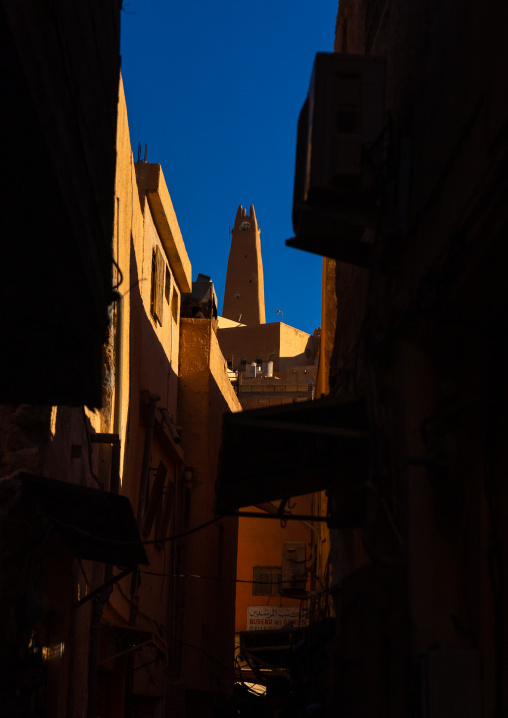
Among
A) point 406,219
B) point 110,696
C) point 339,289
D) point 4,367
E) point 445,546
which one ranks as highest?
point 339,289

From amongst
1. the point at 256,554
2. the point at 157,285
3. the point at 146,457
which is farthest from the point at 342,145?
the point at 256,554

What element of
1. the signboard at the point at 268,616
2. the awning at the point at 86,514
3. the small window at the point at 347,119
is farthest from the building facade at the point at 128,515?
the signboard at the point at 268,616

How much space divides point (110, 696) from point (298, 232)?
892 cm

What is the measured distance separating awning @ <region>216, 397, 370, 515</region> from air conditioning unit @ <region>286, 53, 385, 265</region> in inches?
46.1

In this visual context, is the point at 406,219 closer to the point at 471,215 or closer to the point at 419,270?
the point at 419,270

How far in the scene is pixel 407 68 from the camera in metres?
6.02

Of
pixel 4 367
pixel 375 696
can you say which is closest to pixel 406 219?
pixel 375 696

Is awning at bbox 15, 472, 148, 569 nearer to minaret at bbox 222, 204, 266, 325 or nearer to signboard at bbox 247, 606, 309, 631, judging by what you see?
signboard at bbox 247, 606, 309, 631

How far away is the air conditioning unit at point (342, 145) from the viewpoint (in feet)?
17.8

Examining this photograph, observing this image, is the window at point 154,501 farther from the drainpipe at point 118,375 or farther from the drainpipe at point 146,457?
the drainpipe at point 118,375

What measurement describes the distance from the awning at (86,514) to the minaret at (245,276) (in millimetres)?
50660

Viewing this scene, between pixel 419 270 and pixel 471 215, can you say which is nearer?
pixel 471 215

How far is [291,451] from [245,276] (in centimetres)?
5491

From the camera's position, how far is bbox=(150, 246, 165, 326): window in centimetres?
1537
